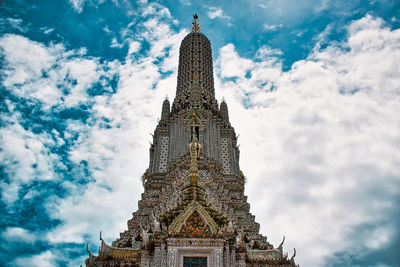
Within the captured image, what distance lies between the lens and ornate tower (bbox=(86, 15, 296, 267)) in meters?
18.9

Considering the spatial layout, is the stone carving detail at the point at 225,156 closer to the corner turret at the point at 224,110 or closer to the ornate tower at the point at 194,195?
the ornate tower at the point at 194,195

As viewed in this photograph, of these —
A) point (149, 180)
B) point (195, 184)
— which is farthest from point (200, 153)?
point (195, 184)

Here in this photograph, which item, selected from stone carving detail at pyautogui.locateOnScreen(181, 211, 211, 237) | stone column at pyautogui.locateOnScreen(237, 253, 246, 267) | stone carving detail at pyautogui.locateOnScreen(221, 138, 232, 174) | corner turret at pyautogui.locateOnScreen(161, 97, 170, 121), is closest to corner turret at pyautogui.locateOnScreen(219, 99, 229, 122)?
stone carving detail at pyautogui.locateOnScreen(221, 138, 232, 174)

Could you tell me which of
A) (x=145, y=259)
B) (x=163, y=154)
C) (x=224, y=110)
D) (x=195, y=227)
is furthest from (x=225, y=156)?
(x=145, y=259)

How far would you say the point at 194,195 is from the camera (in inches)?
853

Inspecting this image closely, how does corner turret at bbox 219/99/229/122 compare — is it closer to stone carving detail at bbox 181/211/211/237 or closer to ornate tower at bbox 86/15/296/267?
ornate tower at bbox 86/15/296/267

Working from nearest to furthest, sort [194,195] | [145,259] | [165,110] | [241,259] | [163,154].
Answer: [145,259] < [241,259] < [194,195] < [163,154] < [165,110]

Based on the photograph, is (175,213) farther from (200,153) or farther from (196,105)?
(196,105)

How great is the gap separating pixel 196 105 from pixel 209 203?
18.4 meters

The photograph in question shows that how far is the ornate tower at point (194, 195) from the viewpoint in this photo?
62.1 feet

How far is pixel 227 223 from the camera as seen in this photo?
2078 centimetres

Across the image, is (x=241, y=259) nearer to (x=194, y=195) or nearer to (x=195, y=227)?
(x=195, y=227)

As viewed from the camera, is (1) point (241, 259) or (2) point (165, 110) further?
(2) point (165, 110)

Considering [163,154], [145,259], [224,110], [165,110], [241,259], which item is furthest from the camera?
[224,110]
